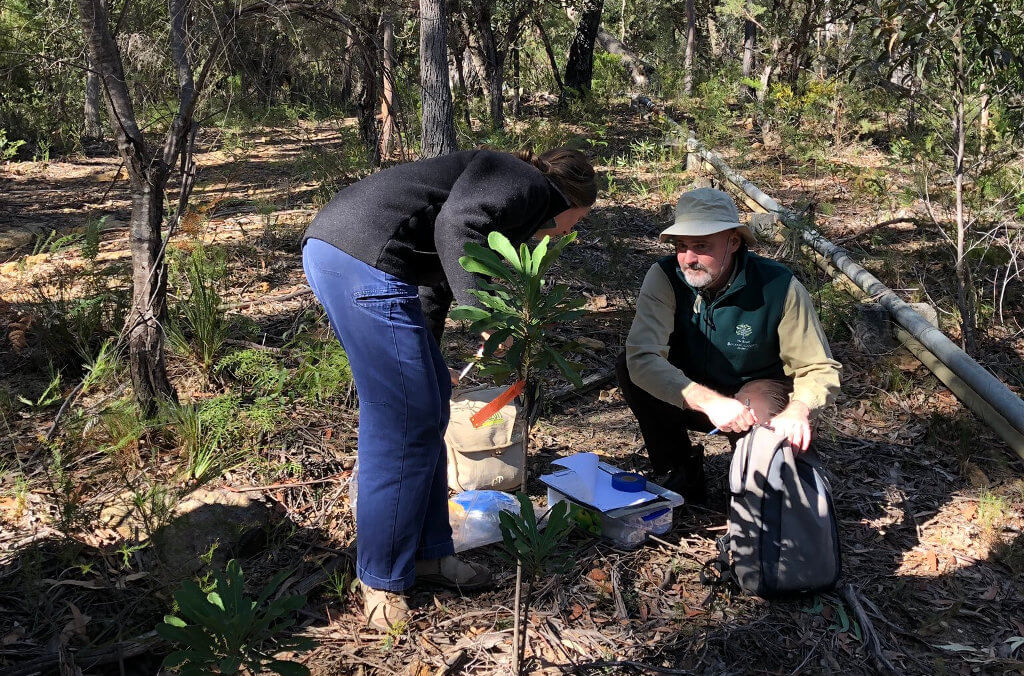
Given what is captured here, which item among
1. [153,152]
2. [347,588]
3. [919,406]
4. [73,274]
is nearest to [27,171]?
[73,274]

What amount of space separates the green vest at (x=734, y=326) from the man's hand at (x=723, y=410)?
254 mm

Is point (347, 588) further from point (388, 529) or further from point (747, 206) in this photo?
point (747, 206)

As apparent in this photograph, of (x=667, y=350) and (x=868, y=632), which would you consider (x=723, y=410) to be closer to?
(x=667, y=350)

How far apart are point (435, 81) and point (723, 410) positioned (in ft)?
15.7

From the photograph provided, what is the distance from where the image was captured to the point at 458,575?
2900mm

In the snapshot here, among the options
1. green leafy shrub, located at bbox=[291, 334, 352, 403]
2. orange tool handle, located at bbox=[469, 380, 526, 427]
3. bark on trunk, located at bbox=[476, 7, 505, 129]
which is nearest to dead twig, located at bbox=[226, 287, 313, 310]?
green leafy shrub, located at bbox=[291, 334, 352, 403]

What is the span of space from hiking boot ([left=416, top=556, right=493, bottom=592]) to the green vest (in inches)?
46.8

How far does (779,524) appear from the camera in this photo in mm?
2828

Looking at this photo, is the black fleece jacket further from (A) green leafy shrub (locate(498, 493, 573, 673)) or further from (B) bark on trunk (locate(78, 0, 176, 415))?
(B) bark on trunk (locate(78, 0, 176, 415))

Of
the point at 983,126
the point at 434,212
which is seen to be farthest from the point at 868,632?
the point at 983,126

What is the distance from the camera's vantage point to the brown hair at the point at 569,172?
2.79m

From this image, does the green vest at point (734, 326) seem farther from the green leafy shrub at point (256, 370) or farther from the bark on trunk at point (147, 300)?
the bark on trunk at point (147, 300)

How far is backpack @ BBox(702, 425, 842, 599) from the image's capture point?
282 cm

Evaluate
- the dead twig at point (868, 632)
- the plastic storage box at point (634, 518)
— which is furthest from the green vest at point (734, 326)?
the dead twig at point (868, 632)
